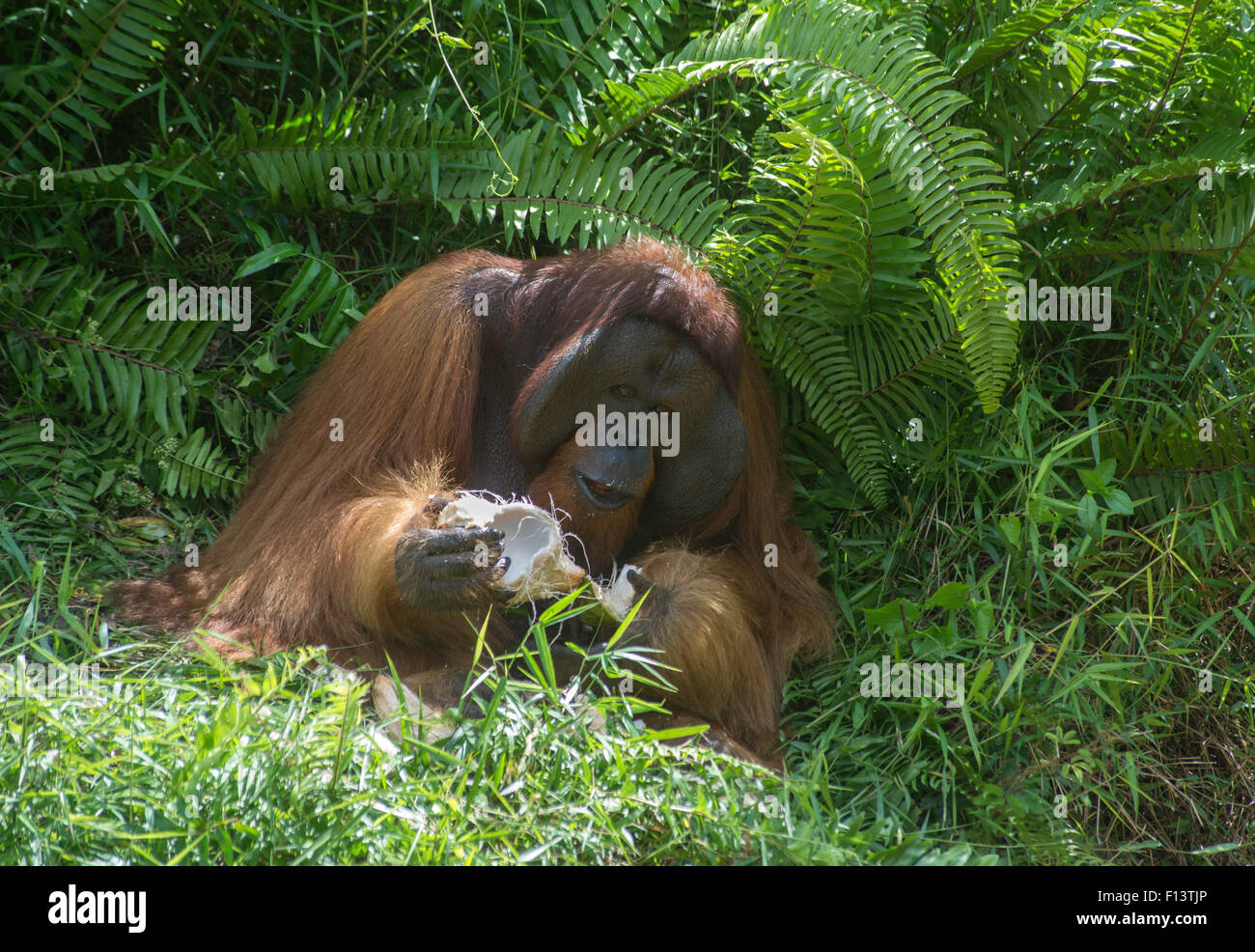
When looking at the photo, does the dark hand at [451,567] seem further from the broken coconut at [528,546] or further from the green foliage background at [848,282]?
the green foliage background at [848,282]

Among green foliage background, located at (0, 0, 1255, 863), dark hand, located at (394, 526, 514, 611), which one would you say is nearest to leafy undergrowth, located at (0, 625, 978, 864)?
dark hand, located at (394, 526, 514, 611)

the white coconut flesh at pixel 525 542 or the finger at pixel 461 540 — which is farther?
the white coconut flesh at pixel 525 542

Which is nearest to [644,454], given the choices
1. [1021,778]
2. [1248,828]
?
[1021,778]

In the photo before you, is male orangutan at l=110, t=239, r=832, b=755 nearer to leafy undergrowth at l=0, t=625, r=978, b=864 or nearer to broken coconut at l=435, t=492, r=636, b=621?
broken coconut at l=435, t=492, r=636, b=621

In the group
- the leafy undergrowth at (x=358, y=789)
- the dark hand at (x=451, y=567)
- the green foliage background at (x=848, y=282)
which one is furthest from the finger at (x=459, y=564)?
the green foliage background at (x=848, y=282)

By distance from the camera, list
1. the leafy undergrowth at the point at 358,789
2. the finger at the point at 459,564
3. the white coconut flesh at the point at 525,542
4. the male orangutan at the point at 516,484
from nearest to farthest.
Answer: the leafy undergrowth at the point at 358,789
the finger at the point at 459,564
the white coconut flesh at the point at 525,542
the male orangutan at the point at 516,484

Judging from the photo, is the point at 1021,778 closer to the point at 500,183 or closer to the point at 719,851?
the point at 719,851

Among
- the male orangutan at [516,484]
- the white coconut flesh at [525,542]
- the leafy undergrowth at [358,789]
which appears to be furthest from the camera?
the male orangutan at [516,484]

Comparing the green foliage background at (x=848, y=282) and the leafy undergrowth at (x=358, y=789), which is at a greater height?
the green foliage background at (x=848, y=282)

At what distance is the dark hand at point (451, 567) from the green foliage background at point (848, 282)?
442 millimetres

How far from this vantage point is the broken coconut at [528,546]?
10.5 ft

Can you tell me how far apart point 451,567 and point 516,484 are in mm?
572

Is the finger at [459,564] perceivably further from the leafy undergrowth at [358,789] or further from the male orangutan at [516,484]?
the leafy undergrowth at [358,789]

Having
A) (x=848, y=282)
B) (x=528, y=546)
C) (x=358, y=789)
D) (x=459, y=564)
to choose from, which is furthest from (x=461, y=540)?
(x=848, y=282)
